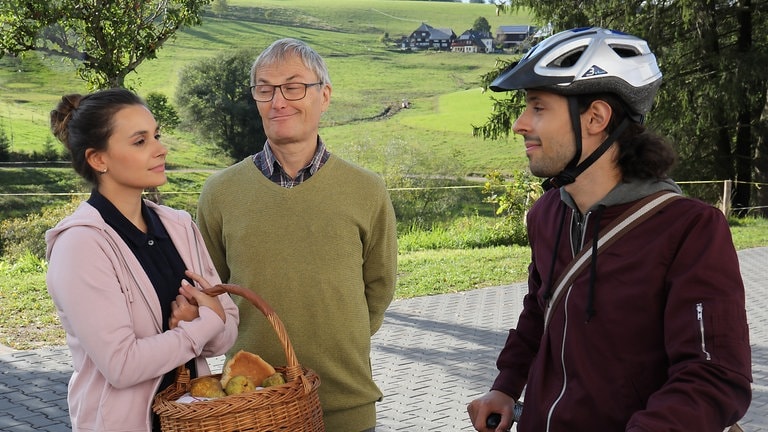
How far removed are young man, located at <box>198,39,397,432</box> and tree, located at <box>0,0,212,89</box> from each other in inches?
345

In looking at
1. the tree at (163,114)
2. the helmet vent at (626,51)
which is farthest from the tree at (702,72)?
the helmet vent at (626,51)

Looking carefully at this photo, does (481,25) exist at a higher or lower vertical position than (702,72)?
higher

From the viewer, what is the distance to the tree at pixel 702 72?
23.2m

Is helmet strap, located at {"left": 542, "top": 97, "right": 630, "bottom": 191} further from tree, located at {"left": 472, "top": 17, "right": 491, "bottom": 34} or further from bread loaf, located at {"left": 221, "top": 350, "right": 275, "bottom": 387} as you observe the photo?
tree, located at {"left": 472, "top": 17, "right": 491, "bottom": 34}

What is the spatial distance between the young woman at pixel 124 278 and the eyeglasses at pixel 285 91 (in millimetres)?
425

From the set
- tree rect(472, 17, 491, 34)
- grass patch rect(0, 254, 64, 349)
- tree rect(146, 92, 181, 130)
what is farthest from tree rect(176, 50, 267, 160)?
grass patch rect(0, 254, 64, 349)

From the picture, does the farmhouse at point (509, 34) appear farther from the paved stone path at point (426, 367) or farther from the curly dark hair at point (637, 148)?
the curly dark hair at point (637, 148)

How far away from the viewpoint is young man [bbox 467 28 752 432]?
2.07 metres

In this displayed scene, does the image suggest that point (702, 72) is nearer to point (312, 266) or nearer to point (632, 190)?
point (312, 266)

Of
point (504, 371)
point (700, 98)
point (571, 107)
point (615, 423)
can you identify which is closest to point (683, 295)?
point (615, 423)

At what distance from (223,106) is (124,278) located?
46409 mm

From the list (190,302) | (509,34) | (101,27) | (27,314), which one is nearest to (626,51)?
(190,302)

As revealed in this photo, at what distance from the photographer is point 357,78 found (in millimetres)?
61625

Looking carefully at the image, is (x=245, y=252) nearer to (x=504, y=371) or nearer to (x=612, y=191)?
(x=504, y=371)
